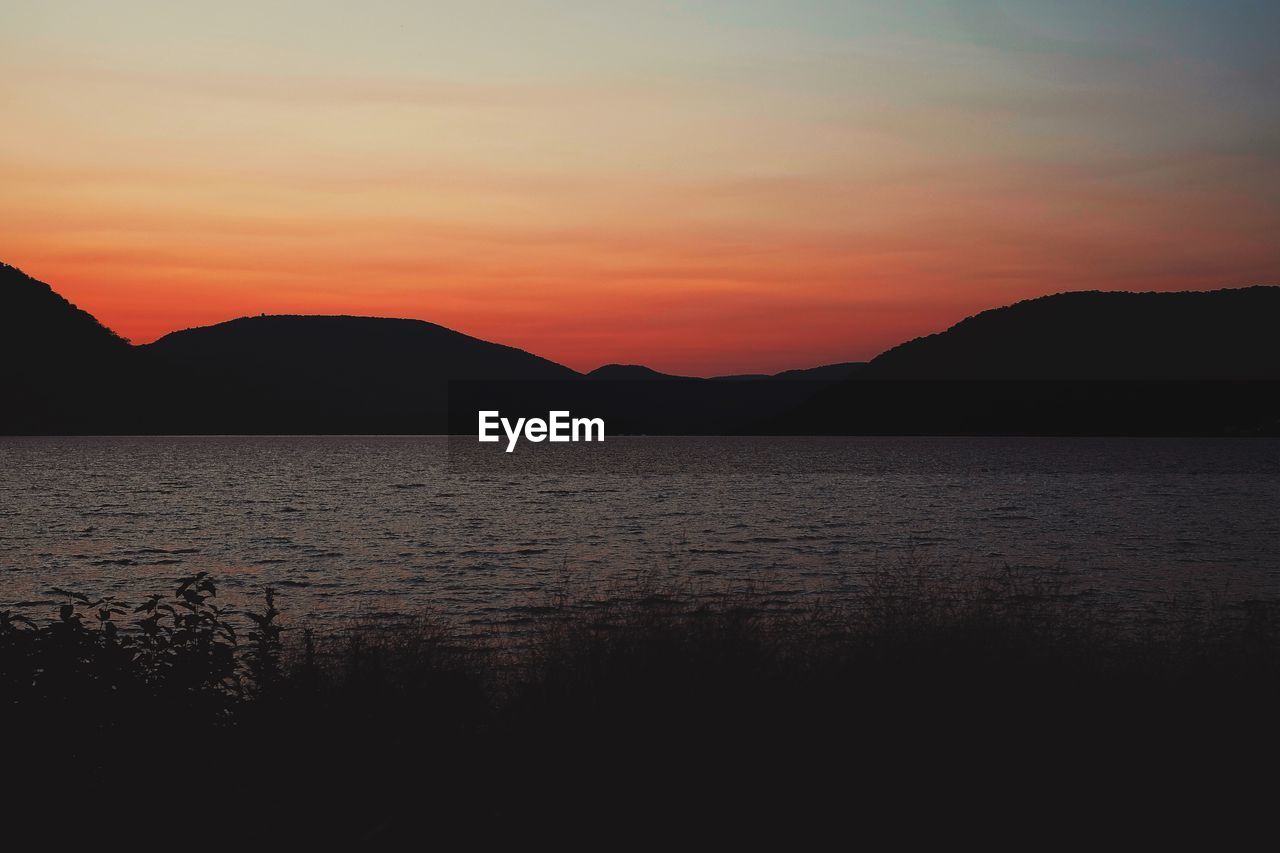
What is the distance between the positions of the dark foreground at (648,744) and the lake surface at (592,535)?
15468 mm

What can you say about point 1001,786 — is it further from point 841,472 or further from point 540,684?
point 841,472

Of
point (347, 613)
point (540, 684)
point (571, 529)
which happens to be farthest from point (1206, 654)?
point (571, 529)

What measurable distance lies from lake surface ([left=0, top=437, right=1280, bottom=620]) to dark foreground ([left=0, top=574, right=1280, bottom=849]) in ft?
50.7

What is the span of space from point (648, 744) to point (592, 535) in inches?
1786

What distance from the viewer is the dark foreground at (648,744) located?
943cm

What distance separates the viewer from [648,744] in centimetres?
1102

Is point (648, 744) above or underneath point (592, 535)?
above

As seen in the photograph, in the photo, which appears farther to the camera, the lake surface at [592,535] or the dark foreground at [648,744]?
the lake surface at [592,535]

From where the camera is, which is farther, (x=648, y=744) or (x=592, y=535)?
(x=592, y=535)

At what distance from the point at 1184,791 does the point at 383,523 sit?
191 feet

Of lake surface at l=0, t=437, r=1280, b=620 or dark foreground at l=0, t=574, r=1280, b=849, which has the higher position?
dark foreground at l=0, t=574, r=1280, b=849

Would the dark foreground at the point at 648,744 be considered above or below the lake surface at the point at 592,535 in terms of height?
above

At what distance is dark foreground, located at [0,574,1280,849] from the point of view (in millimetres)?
9430

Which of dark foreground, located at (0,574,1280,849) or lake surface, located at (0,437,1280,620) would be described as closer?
dark foreground, located at (0,574,1280,849)
